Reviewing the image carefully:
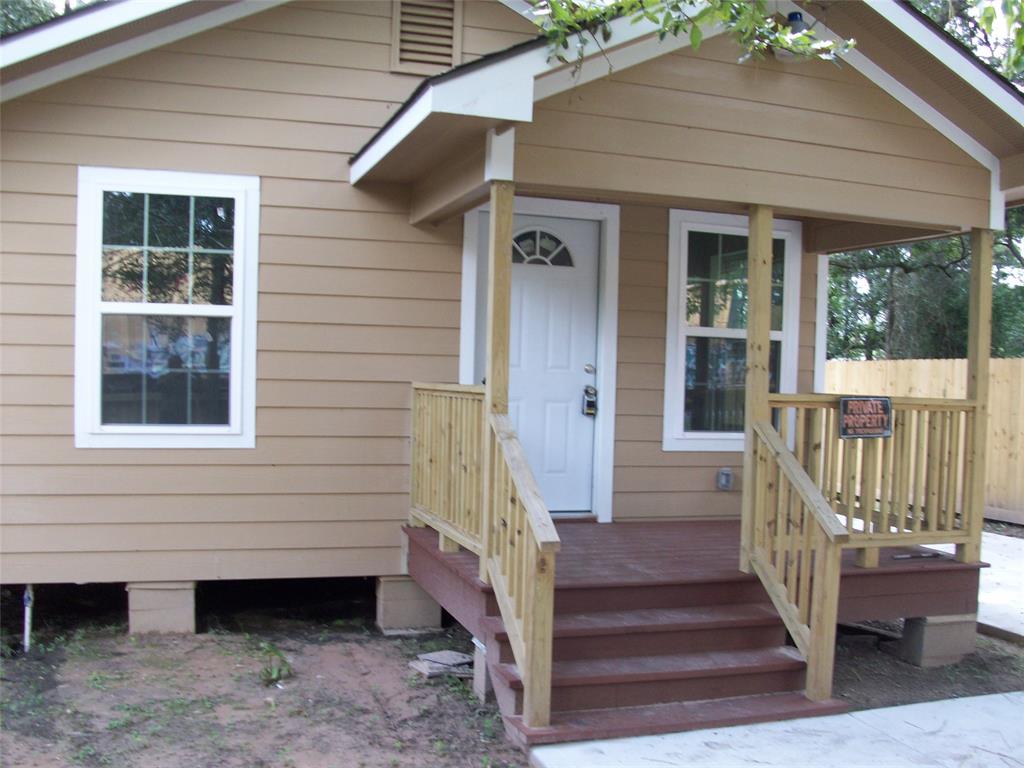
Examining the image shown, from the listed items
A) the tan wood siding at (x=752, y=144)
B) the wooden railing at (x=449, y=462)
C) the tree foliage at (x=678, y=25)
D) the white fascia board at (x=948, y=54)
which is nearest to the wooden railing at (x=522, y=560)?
the wooden railing at (x=449, y=462)

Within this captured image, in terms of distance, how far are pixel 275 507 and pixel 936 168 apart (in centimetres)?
431

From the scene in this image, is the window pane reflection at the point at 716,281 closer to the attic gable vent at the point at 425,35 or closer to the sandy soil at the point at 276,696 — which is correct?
the attic gable vent at the point at 425,35

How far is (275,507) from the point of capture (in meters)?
5.75

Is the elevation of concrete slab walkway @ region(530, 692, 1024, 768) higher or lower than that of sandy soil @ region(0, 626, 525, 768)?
higher

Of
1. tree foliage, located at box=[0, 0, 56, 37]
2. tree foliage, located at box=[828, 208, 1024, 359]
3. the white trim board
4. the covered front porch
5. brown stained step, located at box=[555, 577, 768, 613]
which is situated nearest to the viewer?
the covered front porch

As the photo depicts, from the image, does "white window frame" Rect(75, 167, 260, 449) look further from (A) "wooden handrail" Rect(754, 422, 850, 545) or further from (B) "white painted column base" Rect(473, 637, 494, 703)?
(A) "wooden handrail" Rect(754, 422, 850, 545)

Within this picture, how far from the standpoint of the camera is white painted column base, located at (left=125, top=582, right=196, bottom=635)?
5617mm

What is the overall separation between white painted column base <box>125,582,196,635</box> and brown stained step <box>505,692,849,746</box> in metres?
2.50

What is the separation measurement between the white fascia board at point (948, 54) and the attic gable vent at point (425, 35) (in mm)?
2506

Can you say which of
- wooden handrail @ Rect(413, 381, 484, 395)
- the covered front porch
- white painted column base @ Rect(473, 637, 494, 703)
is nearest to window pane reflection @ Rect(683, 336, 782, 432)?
the covered front porch

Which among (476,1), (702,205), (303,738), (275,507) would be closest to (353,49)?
(476,1)

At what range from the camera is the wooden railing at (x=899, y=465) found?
5.16 meters

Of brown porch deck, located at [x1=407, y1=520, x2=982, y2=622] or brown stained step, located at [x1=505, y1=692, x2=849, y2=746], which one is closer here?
brown stained step, located at [x1=505, y1=692, x2=849, y2=746]

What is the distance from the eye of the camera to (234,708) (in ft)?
14.7
